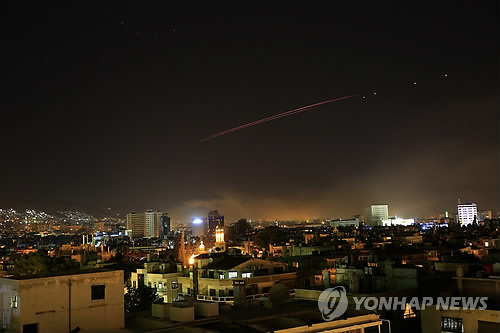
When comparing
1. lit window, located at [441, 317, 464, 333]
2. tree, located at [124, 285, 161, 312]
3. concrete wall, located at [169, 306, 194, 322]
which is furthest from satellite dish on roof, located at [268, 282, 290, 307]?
tree, located at [124, 285, 161, 312]

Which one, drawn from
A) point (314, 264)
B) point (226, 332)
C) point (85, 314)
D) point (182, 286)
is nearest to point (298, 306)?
point (226, 332)

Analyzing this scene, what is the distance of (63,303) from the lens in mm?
15273

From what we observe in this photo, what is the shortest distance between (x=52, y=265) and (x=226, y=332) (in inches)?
1122

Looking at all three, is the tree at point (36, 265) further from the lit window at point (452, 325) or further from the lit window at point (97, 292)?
the lit window at point (452, 325)

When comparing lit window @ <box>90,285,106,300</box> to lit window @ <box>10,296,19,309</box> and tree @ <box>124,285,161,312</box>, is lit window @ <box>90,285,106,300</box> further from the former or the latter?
tree @ <box>124,285,161,312</box>

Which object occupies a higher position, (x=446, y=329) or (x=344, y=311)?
(x=344, y=311)

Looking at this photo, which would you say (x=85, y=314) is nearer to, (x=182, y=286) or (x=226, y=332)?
(x=226, y=332)

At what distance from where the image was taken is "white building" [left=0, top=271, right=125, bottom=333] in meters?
14.7

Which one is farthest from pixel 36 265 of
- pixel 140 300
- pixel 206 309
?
pixel 206 309

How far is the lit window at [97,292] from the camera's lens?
16062mm

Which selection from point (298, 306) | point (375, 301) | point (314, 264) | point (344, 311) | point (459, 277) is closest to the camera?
point (344, 311)

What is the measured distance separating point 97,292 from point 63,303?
1.14m

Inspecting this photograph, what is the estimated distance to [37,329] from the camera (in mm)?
14867

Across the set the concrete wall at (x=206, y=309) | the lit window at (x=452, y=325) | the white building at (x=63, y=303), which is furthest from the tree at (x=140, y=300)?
the lit window at (x=452, y=325)
